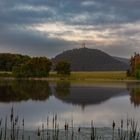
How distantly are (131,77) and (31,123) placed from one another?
75301 millimetres

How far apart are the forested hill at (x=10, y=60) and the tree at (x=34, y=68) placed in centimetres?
1089

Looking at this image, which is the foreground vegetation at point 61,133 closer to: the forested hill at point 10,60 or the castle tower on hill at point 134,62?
the castle tower on hill at point 134,62

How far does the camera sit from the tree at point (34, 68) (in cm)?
9097

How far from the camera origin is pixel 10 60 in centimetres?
10956

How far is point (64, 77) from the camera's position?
9169 cm

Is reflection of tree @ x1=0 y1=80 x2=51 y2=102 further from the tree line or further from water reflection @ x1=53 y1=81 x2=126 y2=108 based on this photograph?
the tree line

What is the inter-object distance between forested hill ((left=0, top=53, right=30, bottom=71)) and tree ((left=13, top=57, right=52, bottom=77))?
10886mm

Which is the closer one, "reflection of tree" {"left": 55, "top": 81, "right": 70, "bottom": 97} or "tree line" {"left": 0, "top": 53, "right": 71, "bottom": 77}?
"reflection of tree" {"left": 55, "top": 81, "right": 70, "bottom": 97}

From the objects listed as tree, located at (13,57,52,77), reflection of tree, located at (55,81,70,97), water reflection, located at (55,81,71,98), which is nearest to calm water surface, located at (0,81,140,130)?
water reflection, located at (55,81,71,98)

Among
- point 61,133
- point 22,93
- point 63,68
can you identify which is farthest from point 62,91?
point 63,68

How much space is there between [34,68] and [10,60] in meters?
17.6

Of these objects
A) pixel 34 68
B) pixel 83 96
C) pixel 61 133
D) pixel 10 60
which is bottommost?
pixel 83 96

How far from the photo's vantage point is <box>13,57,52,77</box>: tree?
9097 cm

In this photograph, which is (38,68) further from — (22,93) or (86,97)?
(86,97)
